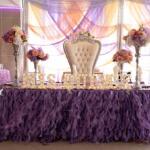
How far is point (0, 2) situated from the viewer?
16.7 ft

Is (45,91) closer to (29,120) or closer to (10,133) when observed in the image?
(29,120)

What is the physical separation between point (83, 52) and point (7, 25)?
3.21 m

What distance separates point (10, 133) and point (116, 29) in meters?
4.45

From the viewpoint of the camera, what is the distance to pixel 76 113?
1.92 m

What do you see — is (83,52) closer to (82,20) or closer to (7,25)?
(82,20)

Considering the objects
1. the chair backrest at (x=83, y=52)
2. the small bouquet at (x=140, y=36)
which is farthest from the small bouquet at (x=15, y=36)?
the small bouquet at (x=140, y=36)

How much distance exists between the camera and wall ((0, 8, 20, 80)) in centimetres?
557

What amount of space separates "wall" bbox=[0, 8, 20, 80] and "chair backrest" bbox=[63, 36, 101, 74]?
9.47 feet

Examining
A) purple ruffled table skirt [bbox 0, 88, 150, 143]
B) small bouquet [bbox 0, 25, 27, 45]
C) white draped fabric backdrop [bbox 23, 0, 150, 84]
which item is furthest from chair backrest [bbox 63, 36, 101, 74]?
white draped fabric backdrop [bbox 23, 0, 150, 84]

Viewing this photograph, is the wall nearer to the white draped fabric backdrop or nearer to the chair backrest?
the white draped fabric backdrop

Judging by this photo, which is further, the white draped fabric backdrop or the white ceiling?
the white draped fabric backdrop

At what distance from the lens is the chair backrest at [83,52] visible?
3.35 metres

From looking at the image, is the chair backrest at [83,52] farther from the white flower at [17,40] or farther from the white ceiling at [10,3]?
the white ceiling at [10,3]

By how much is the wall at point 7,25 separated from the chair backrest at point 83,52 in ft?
9.47
